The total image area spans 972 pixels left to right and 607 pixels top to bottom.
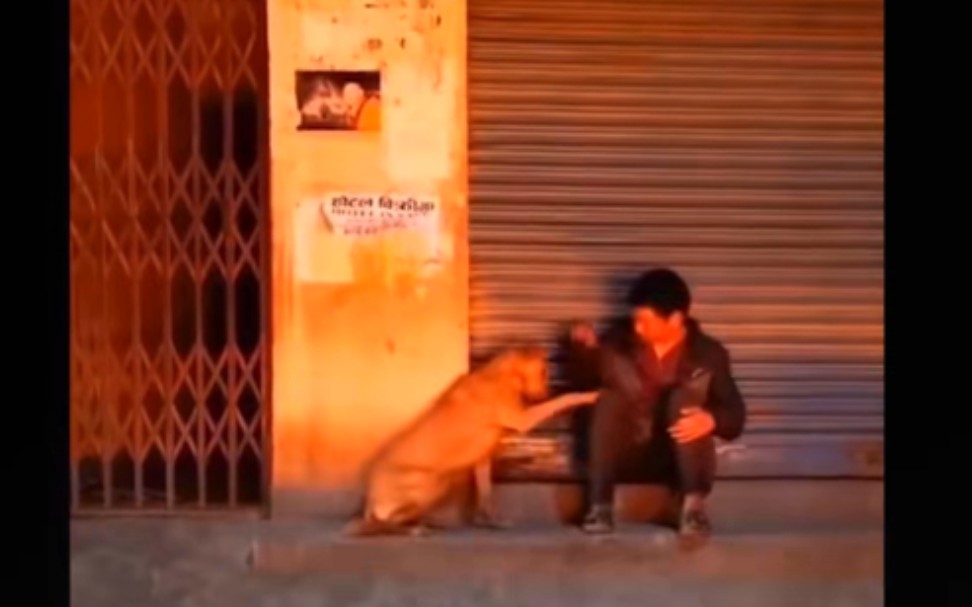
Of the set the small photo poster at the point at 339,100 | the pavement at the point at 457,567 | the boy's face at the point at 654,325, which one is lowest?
the pavement at the point at 457,567

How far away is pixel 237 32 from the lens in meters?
9.03

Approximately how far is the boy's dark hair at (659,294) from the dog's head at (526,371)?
1.35 feet

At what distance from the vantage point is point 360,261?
8992 mm

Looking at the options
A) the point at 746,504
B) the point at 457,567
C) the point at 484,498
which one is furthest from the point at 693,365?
the point at 457,567

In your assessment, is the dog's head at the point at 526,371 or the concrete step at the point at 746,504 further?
the concrete step at the point at 746,504

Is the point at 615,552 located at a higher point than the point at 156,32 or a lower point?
lower

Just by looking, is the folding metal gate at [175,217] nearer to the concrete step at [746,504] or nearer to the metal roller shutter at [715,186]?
the metal roller shutter at [715,186]

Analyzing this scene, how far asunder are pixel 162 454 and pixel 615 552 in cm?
169

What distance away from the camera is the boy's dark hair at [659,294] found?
358 inches

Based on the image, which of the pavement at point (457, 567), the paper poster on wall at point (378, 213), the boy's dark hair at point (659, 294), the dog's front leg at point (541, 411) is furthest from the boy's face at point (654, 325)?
the paper poster on wall at point (378, 213)

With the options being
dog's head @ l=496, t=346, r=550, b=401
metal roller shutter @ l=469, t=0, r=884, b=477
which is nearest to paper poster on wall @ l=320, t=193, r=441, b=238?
metal roller shutter @ l=469, t=0, r=884, b=477

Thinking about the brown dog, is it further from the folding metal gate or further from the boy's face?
the folding metal gate
